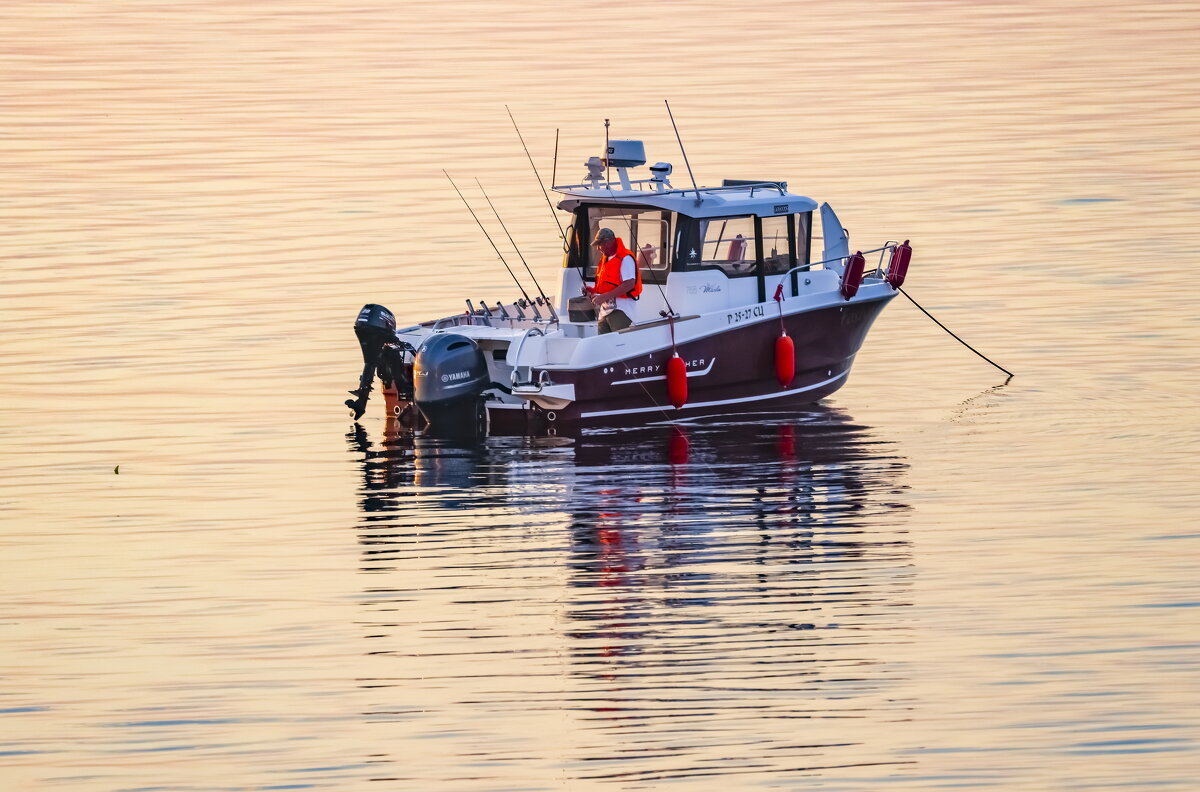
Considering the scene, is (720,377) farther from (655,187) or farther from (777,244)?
(655,187)

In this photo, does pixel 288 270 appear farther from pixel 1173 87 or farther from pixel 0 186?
pixel 1173 87

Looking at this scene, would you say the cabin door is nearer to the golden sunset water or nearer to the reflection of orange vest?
the golden sunset water

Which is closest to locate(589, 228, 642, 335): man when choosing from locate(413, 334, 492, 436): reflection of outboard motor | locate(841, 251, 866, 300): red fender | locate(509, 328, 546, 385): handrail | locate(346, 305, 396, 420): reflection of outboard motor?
locate(509, 328, 546, 385): handrail

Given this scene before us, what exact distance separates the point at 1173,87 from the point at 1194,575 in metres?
34.9

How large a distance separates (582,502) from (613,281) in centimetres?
387

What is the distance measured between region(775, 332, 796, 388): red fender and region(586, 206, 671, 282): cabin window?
141 centimetres

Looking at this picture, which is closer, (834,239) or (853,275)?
(853,275)

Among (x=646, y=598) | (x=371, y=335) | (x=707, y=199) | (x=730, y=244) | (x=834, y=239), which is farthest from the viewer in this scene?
(x=834, y=239)

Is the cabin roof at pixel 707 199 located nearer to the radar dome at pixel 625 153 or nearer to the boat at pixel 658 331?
the boat at pixel 658 331

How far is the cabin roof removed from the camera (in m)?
23.9

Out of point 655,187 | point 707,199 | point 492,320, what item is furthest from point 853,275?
point 492,320

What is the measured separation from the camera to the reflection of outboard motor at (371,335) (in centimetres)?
2336

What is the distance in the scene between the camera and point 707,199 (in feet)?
78.8

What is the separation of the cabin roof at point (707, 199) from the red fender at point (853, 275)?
2.56 feet
